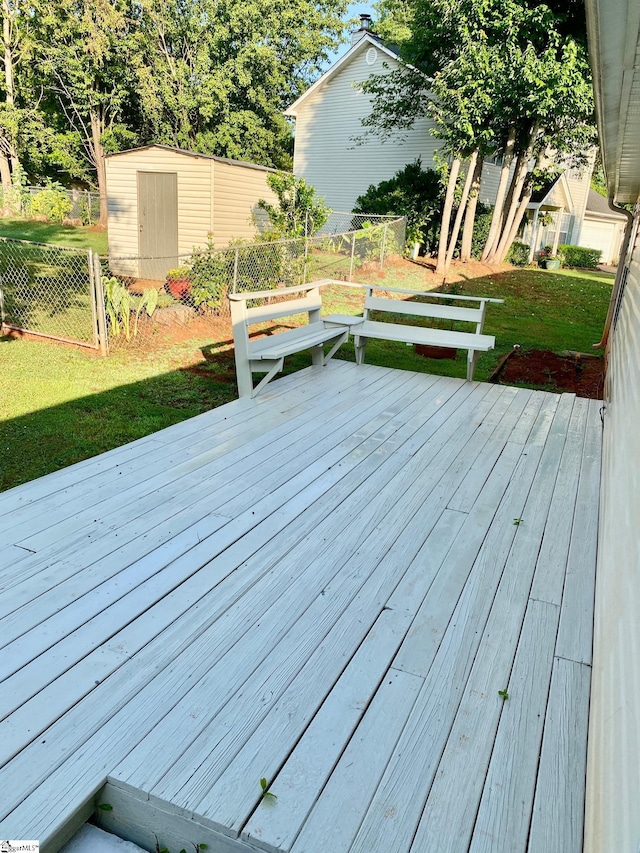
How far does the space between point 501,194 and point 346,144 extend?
6178 millimetres

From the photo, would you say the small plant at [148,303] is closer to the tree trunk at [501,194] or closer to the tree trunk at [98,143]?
the tree trunk at [501,194]

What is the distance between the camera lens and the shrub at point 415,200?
15.7m

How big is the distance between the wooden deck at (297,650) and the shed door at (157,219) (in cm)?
851

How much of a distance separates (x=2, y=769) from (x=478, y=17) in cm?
1421

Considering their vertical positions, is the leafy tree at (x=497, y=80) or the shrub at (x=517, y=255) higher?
the leafy tree at (x=497, y=80)

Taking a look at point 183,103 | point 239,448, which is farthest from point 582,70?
point 183,103

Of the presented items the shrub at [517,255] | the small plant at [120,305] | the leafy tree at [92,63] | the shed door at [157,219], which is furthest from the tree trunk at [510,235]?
the leafy tree at [92,63]

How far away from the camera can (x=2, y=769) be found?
1445 millimetres

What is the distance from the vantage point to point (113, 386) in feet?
17.8

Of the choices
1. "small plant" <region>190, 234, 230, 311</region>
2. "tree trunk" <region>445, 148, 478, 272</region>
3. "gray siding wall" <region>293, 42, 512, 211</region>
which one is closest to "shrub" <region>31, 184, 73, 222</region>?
"gray siding wall" <region>293, 42, 512, 211</region>

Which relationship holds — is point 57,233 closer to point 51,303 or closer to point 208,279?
point 51,303

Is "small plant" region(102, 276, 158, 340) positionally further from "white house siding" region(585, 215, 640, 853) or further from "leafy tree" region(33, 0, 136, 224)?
"leafy tree" region(33, 0, 136, 224)

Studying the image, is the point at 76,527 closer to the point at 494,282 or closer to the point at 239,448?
the point at 239,448

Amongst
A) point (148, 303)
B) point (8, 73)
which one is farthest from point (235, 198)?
point (8, 73)
